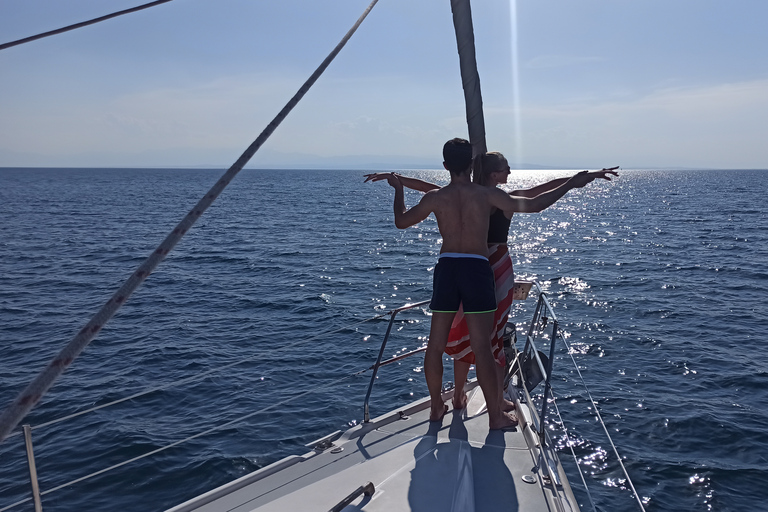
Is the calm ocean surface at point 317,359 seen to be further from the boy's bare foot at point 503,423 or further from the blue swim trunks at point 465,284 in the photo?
the boy's bare foot at point 503,423

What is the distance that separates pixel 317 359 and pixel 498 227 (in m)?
8.28

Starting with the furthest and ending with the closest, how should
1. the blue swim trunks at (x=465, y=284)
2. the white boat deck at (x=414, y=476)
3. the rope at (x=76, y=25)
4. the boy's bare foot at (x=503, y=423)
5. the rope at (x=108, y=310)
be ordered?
1. the boy's bare foot at (x=503, y=423)
2. the blue swim trunks at (x=465, y=284)
3. the white boat deck at (x=414, y=476)
4. the rope at (x=76, y=25)
5. the rope at (x=108, y=310)

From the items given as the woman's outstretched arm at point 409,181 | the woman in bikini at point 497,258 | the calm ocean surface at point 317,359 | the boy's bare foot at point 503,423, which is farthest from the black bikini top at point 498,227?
the calm ocean surface at point 317,359

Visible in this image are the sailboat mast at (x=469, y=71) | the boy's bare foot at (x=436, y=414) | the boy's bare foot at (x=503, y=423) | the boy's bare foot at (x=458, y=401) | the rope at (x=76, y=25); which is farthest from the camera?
the boy's bare foot at (x=458, y=401)

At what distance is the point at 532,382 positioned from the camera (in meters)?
4.34

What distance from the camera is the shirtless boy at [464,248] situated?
3.60 m

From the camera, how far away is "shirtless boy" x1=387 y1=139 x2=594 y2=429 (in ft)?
11.8

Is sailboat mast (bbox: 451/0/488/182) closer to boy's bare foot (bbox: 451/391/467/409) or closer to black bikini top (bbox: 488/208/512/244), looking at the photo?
black bikini top (bbox: 488/208/512/244)

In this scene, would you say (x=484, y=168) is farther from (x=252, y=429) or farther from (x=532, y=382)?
(x=252, y=429)

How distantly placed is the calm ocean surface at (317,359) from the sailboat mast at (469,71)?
1810mm

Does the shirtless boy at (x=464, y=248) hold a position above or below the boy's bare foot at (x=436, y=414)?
above

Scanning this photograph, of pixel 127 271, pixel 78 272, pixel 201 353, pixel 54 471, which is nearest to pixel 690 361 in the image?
pixel 201 353

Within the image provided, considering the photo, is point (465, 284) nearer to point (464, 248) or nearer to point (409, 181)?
point (464, 248)

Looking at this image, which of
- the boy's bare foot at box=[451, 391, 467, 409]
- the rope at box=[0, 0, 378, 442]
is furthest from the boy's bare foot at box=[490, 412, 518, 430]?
the rope at box=[0, 0, 378, 442]
